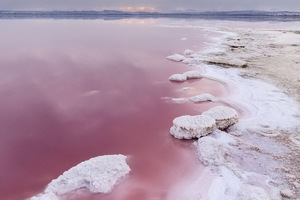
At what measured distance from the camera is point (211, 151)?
3963 millimetres

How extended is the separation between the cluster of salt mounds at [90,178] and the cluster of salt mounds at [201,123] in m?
1.26

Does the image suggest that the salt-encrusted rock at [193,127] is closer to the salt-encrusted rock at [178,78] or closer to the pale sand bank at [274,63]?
the pale sand bank at [274,63]

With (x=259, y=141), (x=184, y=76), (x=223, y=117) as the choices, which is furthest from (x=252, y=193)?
(x=184, y=76)

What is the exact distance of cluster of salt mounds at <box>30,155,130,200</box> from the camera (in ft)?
10.5

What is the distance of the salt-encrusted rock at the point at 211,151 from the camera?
3785 millimetres

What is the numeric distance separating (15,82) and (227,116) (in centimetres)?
577

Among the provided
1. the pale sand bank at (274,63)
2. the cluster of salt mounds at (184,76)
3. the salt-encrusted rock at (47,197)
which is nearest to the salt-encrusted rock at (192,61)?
the pale sand bank at (274,63)

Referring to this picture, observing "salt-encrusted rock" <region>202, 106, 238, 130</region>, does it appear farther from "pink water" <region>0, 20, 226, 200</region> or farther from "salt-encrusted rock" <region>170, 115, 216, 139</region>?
"pink water" <region>0, 20, 226, 200</region>

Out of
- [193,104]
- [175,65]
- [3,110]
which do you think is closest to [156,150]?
[193,104]

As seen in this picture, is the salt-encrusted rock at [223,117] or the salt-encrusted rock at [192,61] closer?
the salt-encrusted rock at [223,117]

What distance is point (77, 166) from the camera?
11.6 ft

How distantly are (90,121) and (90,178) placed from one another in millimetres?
1915

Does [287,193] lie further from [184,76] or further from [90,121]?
[184,76]

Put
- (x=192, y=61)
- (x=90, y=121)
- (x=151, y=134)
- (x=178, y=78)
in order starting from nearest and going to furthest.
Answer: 1. (x=151, y=134)
2. (x=90, y=121)
3. (x=178, y=78)
4. (x=192, y=61)
